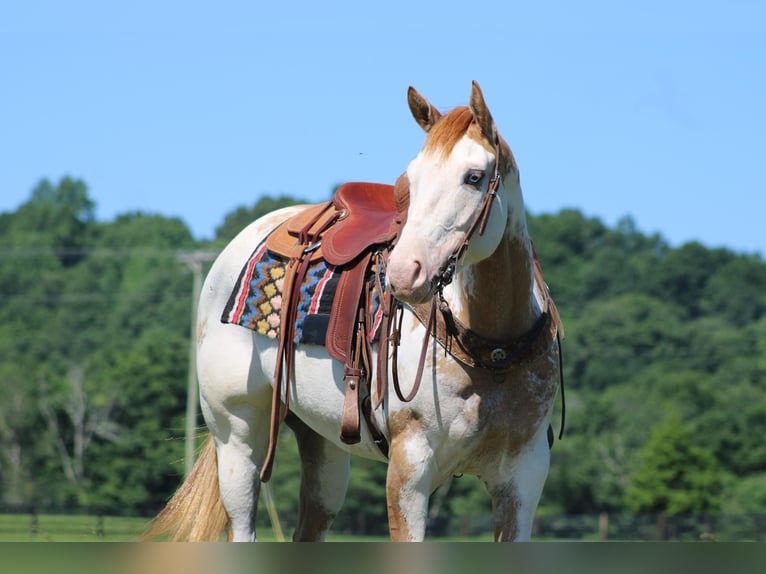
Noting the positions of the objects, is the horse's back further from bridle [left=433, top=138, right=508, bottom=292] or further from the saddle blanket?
bridle [left=433, top=138, right=508, bottom=292]

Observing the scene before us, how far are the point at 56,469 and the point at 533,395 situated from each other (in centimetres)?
5744

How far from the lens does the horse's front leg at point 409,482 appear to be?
466cm

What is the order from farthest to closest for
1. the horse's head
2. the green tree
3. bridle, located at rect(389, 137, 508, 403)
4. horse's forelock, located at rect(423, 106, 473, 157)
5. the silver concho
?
the green tree → the silver concho → horse's forelock, located at rect(423, 106, 473, 157) → bridle, located at rect(389, 137, 508, 403) → the horse's head

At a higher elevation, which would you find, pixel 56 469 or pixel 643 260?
pixel 643 260

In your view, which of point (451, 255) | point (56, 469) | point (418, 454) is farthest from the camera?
point (56, 469)

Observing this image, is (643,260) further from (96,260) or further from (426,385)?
(426,385)

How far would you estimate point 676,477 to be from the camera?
1949 inches

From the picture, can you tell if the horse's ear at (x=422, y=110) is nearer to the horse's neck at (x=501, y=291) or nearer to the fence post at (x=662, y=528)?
the horse's neck at (x=501, y=291)

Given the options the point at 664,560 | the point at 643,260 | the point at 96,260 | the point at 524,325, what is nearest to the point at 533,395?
the point at 524,325

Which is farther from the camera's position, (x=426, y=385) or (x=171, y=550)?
(x=426, y=385)

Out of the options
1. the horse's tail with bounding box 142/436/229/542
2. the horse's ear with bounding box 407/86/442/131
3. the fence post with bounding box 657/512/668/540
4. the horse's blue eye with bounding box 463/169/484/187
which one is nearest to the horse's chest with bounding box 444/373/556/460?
the horse's blue eye with bounding box 463/169/484/187

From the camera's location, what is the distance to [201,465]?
652cm

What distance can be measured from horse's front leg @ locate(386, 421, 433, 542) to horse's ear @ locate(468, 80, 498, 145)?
3.80 feet

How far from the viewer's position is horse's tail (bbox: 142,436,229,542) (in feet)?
20.8
